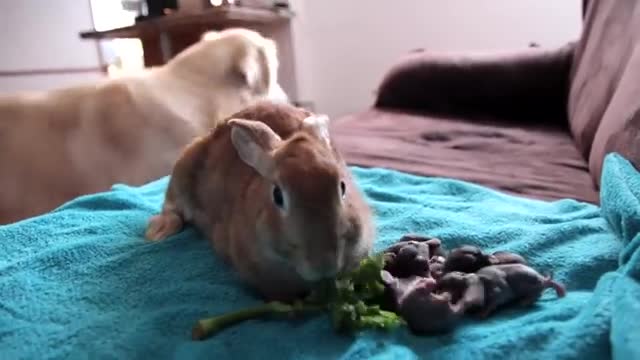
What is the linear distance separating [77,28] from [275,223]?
2771mm

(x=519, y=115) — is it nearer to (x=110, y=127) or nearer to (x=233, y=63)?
(x=233, y=63)

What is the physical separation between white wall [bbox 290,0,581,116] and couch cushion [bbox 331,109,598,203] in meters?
0.76

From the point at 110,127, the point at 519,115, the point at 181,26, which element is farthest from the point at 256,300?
the point at 181,26

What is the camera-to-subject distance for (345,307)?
65cm

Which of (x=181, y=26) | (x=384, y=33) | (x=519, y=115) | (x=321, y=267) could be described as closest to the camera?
(x=321, y=267)

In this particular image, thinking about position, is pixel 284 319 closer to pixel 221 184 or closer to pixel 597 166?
pixel 221 184

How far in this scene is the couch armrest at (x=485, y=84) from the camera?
190 cm

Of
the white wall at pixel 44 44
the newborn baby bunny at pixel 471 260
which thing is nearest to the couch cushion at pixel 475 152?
the newborn baby bunny at pixel 471 260

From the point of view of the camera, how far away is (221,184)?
87cm

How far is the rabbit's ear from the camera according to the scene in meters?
0.68

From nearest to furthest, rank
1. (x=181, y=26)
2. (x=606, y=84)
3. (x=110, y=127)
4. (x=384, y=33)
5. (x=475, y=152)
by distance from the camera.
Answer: (x=606, y=84), (x=475, y=152), (x=110, y=127), (x=181, y=26), (x=384, y=33)

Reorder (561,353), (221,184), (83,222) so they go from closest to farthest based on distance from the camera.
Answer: (561,353) < (221,184) < (83,222)

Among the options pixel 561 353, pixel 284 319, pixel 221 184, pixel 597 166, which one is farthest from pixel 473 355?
pixel 597 166

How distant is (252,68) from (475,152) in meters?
0.64
